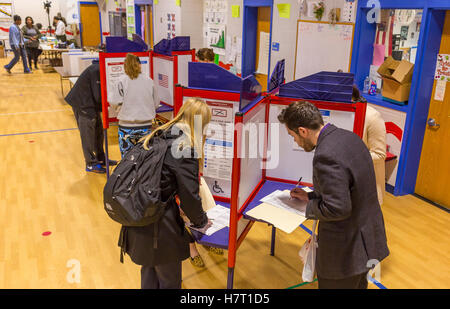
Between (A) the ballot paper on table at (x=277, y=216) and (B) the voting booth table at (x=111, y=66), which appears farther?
(B) the voting booth table at (x=111, y=66)

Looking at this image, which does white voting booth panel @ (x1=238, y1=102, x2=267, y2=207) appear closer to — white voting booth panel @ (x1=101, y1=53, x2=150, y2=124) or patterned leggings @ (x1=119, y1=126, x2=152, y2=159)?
patterned leggings @ (x1=119, y1=126, x2=152, y2=159)

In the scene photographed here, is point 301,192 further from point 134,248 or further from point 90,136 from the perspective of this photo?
point 90,136

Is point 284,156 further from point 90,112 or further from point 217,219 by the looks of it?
point 90,112

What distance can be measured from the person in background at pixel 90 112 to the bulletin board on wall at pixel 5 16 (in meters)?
13.9

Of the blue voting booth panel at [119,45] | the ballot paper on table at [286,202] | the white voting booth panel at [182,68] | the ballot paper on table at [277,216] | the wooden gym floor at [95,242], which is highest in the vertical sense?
the blue voting booth panel at [119,45]

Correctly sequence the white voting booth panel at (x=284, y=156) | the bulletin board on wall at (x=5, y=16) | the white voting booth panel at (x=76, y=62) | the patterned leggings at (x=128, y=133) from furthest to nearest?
the bulletin board on wall at (x=5, y=16) < the white voting booth panel at (x=76, y=62) < the patterned leggings at (x=128, y=133) < the white voting booth panel at (x=284, y=156)

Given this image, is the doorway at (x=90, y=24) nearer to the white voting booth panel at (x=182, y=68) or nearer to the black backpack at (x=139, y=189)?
the white voting booth panel at (x=182, y=68)

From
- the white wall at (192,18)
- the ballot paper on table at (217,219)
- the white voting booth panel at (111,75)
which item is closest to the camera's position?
the ballot paper on table at (217,219)

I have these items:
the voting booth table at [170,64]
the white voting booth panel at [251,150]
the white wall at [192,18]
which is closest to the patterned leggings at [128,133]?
the voting booth table at [170,64]

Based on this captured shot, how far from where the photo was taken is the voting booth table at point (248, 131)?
244 cm

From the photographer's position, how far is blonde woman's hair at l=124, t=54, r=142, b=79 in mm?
4246

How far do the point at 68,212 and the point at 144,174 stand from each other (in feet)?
8.37

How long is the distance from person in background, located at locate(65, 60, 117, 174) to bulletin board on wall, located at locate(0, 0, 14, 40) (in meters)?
13.9

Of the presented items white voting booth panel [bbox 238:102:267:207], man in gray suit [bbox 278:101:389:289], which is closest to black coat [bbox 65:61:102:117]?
white voting booth panel [bbox 238:102:267:207]
